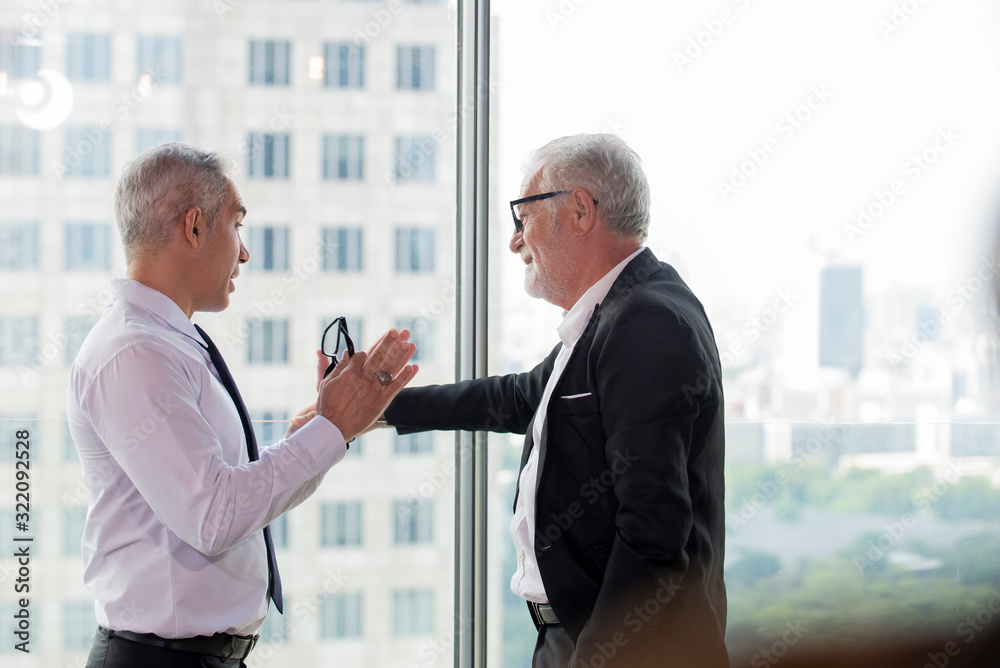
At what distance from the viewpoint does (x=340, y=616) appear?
2430mm

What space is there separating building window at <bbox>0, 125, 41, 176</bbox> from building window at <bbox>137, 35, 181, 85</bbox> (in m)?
0.39

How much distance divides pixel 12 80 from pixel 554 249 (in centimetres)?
181

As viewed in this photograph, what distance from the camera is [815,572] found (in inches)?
99.7

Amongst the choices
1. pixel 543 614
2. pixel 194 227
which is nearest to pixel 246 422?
pixel 194 227

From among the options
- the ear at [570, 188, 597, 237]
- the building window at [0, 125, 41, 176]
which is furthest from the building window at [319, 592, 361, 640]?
the building window at [0, 125, 41, 176]

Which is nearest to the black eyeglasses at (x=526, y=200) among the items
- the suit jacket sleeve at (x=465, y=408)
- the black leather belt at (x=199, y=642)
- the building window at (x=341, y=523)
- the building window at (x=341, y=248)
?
the suit jacket sleeve at (x=465, y=408)

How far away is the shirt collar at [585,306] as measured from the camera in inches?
62.8

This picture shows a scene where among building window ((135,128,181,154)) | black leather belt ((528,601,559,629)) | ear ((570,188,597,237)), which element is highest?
building window ((135,128,181,154))

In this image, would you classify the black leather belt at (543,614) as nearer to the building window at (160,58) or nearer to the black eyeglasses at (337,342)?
the black eyeglasses at (337,342)

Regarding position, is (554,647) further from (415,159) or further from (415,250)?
(415,159)

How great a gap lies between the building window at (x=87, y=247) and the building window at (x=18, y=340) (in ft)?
0.70

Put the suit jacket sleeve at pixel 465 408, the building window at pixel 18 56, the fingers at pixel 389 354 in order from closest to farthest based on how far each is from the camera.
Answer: the fingers at pixel 389 354, the suit jacket sleeve at pixel 465 408, the building window at pixel 18 56

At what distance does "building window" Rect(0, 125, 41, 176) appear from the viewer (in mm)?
2223

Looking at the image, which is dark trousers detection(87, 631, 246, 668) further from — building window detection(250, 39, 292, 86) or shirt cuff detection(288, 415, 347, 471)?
building window detection(250, 39, 292, 86)
